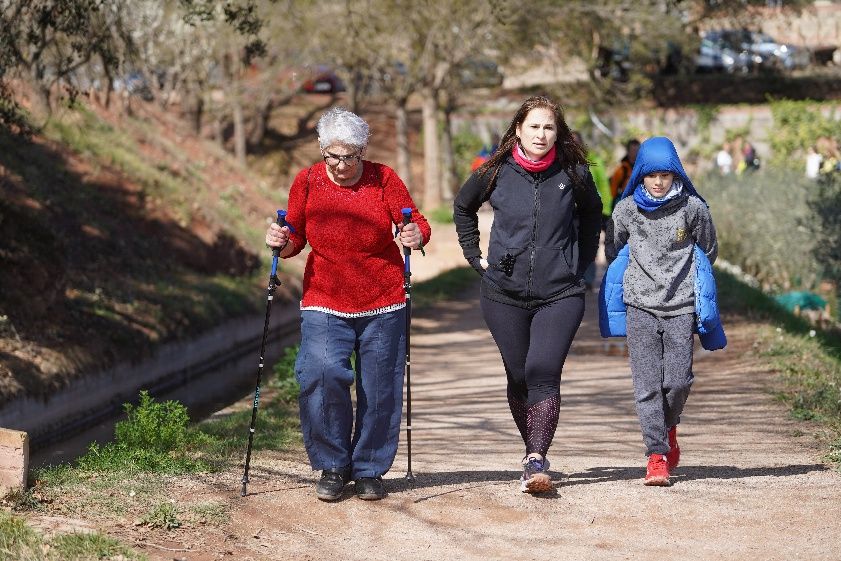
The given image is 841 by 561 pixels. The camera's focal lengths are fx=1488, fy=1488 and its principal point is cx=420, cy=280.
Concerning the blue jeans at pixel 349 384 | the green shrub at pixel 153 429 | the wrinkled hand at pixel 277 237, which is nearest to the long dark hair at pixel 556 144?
the blue jeans at pixel 349 384

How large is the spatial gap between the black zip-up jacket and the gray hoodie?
34cm

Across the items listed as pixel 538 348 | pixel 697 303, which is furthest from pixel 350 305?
pixel 697 303

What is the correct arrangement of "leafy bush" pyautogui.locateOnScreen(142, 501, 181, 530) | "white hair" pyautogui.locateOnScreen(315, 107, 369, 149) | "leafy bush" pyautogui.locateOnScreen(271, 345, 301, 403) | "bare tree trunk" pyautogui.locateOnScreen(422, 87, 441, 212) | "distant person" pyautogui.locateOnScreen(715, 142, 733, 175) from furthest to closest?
"distant person" pyautogui.locateOnScreen(715, 142, 733, 175), "bare tree trunk" pyautogui.locateOnScreen(422, 87, 441, 212), "leafy bush" pyautogui.locateOnScreen(271, 345, 301, 403), "white hair" pyautogui.locateOnScreen(315, 107, 369, 149), "leafy bush" pyautogui.locateOnScreen(142, 501, 181, 530)

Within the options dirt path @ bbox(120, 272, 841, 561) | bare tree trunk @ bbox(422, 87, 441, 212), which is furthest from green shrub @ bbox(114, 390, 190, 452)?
bare tree trunk @ bbox(422, 87, 441, 212)

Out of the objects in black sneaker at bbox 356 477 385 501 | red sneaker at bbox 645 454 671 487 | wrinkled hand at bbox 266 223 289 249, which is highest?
wrinkled hand at bbox 266 223 289 249

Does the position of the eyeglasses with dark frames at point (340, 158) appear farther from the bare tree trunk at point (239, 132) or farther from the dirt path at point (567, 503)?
the bare tree trunk at point (239, 132)

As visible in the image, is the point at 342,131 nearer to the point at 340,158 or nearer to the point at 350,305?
the point at 340,158

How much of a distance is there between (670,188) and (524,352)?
1.13 meters

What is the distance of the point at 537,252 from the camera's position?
718 centimetres

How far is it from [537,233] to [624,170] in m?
8.14

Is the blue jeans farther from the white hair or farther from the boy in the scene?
the boy

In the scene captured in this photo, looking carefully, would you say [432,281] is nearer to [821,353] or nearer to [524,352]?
[821,353]

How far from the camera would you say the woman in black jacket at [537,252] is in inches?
283

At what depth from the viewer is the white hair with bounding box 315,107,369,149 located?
7.00m
